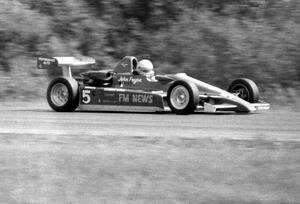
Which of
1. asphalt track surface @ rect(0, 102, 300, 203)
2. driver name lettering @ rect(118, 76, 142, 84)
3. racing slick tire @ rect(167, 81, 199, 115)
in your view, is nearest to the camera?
asphalt track surface @ rect(0, 102, 300, 203)

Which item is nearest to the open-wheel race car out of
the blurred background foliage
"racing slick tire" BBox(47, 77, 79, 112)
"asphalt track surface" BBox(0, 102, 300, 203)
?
"racing slick tire" BBox(47, 77, 79, 112)

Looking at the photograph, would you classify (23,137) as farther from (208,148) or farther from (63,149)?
(208,148)

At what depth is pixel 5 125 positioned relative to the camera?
12453 mm

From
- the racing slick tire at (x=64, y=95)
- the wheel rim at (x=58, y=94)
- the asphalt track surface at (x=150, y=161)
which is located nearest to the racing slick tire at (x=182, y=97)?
the asphalt track surface at (x=150, y=161)

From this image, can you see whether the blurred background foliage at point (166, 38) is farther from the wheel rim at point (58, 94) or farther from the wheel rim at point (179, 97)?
the wheel rim at point (179, 97)

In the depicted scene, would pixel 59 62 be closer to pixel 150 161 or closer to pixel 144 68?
pixel 144 68

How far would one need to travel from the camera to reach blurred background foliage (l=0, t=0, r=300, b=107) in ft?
66.0

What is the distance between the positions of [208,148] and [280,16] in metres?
13.2

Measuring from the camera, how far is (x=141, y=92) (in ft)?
48.8

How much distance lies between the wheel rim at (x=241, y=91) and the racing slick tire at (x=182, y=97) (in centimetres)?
157

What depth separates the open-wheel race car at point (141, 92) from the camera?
14297 mm

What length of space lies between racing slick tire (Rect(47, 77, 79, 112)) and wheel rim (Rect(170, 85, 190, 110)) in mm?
2297

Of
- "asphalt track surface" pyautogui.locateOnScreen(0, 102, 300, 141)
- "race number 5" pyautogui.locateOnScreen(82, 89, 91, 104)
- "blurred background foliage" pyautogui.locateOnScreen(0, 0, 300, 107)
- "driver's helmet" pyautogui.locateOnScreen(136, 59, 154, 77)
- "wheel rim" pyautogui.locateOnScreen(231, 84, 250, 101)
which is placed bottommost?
"asphalt track surface" pyautogui.locateOnScreen(0, 102, 300, 141)

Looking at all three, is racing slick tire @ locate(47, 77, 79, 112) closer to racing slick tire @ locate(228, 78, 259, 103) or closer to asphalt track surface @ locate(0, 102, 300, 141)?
asphalt track surface @ locate(0, 102, 300, 141)
